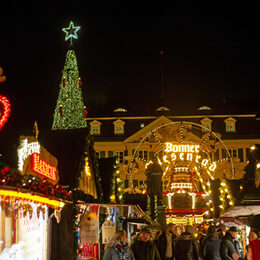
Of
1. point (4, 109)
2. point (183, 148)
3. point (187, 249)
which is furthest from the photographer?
point (183, 148)

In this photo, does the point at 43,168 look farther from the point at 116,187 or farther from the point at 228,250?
the point at 116,187

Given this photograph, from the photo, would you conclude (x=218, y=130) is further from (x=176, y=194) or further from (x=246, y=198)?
(x=246, y=198)

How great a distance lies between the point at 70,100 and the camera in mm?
43875

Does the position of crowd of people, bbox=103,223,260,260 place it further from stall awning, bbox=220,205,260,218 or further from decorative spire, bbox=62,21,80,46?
decorative spire, bbox=62,21,80,46

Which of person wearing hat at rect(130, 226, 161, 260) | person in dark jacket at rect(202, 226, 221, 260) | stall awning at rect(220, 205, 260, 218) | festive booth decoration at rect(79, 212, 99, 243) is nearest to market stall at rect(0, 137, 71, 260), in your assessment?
festive booth decoration at rect(79, 212, 99, 243)

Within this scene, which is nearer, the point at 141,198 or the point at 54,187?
the point at 54,187

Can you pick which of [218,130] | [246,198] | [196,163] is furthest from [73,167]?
[218,130]

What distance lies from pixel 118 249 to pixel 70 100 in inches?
1357

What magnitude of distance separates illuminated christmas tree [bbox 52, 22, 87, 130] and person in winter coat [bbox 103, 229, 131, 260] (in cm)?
3312

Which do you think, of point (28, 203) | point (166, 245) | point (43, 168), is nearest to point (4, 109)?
point (28, 203)

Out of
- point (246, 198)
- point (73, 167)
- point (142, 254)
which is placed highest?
point (73, 167)

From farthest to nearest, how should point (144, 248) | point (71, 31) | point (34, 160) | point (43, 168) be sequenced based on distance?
point (71, 31)
point (43, 168)
point (144, 248)
point (34, 160)

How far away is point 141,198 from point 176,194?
33.5ft

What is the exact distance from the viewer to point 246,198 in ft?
46.9
